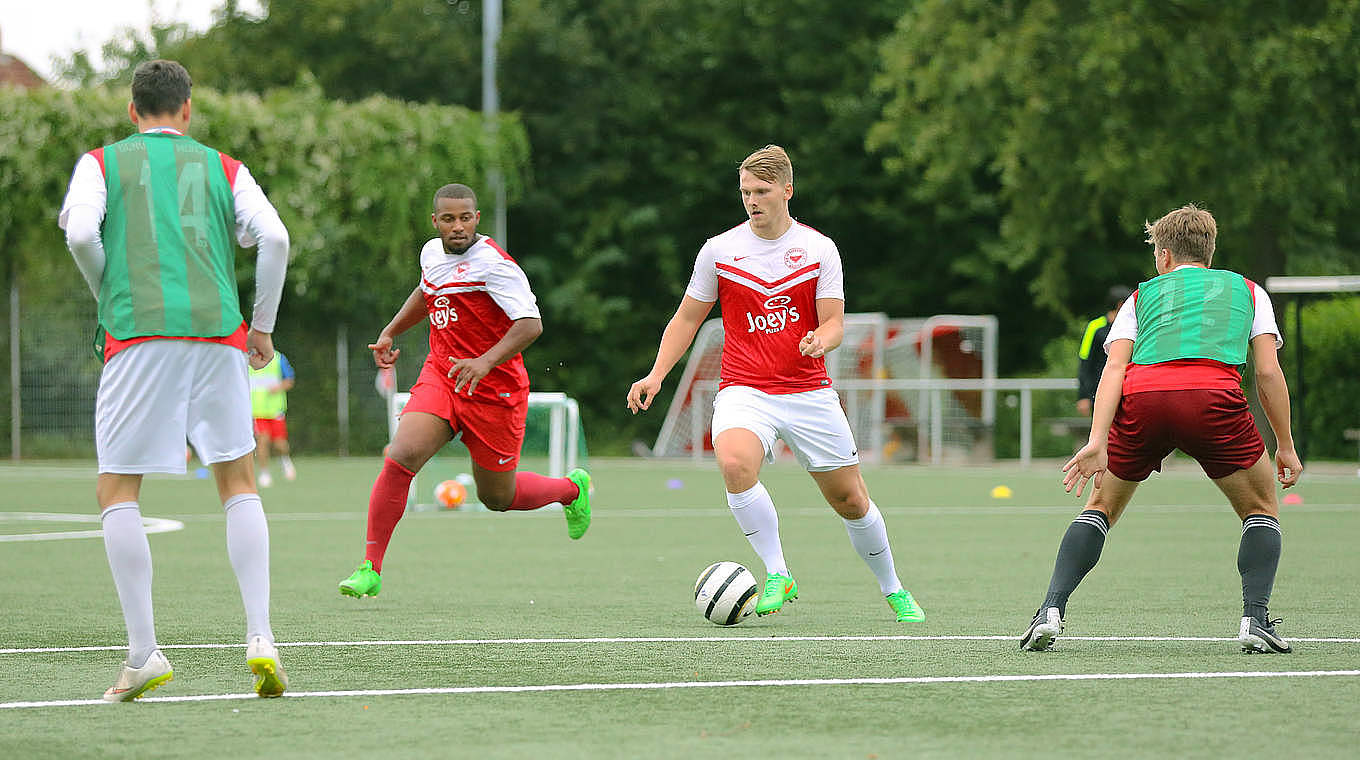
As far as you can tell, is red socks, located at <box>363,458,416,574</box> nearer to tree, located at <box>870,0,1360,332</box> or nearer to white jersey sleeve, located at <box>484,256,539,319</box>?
white jersey sleeve, located at <box>484,256,539,319</box>

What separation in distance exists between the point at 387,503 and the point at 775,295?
2103 millimetres

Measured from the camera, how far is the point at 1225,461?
695 cm

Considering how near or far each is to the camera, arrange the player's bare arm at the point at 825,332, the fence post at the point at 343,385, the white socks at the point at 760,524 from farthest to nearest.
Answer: the fence post at the point at 343,385, the white socks at the point at 760,524, the player's bare arm at the point at 825,332

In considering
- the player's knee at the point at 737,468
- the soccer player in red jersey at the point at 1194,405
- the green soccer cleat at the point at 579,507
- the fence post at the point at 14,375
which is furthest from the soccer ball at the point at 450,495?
the fence post at the point at 14,375

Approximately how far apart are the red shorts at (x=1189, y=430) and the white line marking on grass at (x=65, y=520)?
755 cm

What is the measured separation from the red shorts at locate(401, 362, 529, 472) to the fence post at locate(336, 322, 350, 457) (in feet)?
78.0

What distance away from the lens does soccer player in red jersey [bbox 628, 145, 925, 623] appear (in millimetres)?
8164

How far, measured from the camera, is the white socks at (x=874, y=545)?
8406 mm

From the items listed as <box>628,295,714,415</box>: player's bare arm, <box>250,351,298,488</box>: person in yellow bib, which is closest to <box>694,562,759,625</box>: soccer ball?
<box>628,295,714,415</box>: player's bare arm

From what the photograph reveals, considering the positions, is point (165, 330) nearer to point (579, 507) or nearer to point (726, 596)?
point (726, 596)

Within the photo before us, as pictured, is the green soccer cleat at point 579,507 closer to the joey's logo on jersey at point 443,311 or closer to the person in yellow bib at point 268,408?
the joey's logo on jersey at point 443,311

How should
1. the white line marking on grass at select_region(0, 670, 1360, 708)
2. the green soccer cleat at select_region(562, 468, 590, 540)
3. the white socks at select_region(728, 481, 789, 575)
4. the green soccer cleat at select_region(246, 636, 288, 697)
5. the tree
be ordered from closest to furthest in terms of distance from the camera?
the green soccer cleat at select_region(246, 636, 288, 697) → the white line marking on grass at select_region(0, 670, 1360, 708) → the white socks at select_region(728, 481, 789, 575) → the green soccer cleat at select_region(562, 468, 590, 540) → the tree

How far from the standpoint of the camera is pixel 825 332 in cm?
799

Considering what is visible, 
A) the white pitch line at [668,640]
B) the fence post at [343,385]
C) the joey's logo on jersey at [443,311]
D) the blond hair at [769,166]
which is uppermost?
the blond hair at [769,166]
